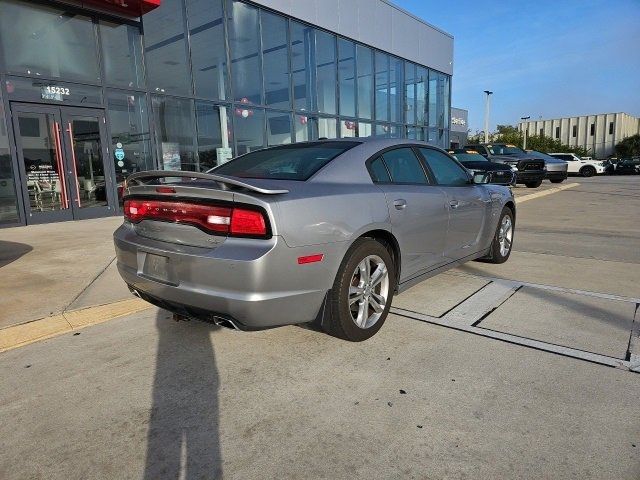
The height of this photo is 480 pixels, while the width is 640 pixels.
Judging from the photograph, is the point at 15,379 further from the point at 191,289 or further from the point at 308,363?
the point at 308,363

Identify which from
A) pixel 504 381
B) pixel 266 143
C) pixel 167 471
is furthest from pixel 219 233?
pixel 266 143

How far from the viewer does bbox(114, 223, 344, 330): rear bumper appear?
98.5 inches

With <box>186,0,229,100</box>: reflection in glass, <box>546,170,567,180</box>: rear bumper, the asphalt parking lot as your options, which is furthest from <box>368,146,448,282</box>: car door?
<box>546,170,567,180</box>: rear bumper

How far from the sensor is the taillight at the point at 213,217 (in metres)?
2.55

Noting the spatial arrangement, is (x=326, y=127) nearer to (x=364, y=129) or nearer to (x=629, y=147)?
(x=364, y=129)

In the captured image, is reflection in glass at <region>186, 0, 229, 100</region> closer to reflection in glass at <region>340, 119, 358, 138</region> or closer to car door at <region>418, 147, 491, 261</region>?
reflection in glass at <region>340, 119, 358, 138</region>

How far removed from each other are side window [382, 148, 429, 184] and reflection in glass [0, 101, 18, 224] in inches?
356

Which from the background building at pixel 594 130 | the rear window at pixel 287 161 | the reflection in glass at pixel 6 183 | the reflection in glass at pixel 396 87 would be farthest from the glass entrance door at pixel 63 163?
the background building at pixel 594 130

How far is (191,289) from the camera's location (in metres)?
2.67

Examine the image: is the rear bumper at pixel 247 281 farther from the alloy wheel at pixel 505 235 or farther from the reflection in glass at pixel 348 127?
the reflection in glass at pixel 348 127

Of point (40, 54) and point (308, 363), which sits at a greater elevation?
point (40, 54)

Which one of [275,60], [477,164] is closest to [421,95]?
[477,164]

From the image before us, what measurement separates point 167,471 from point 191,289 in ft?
3.37

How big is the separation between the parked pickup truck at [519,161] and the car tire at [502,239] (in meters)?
12.0
